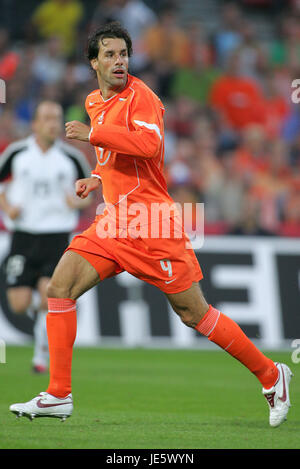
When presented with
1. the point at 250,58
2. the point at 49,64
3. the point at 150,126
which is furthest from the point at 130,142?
the point at 250,58

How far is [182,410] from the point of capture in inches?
274

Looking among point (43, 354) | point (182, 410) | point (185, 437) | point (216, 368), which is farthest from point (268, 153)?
point (185, 437)

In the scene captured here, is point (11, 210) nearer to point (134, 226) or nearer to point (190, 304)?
point (134, 226)

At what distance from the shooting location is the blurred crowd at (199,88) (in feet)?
44.2

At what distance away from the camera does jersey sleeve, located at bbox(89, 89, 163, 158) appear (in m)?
5.63

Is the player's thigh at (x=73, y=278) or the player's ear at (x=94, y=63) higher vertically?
the player's ear at (x=94, y=63)

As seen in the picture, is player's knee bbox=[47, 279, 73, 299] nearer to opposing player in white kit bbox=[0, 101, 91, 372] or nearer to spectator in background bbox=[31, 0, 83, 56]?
opposing player in white kit bbox=[0, 101, 91, 372]

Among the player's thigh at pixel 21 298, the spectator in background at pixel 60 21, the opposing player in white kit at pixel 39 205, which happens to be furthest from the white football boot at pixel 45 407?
the spectator in background at pixel 60 21

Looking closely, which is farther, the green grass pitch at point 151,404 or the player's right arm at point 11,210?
the player's right arm at point 11,210

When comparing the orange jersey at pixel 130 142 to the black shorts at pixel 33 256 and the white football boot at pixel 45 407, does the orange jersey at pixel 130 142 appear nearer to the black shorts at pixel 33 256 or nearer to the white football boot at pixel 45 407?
the white football boot at pixel 45 407

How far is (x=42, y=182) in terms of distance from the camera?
9828mm

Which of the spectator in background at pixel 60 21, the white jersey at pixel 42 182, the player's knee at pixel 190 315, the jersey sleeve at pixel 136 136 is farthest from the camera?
the spectator in background at pixel 60 21

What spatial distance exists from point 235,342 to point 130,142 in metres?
1.49

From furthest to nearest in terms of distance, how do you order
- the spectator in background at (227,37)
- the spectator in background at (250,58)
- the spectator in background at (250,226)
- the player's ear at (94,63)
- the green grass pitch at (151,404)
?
1. the spectator in background at (227,37)
2. the spectator in background at (250,58)
3. the spectator in background at (250,226)
4. the player's ear at (94,63)
5. the green grass pitch at (151,404)
